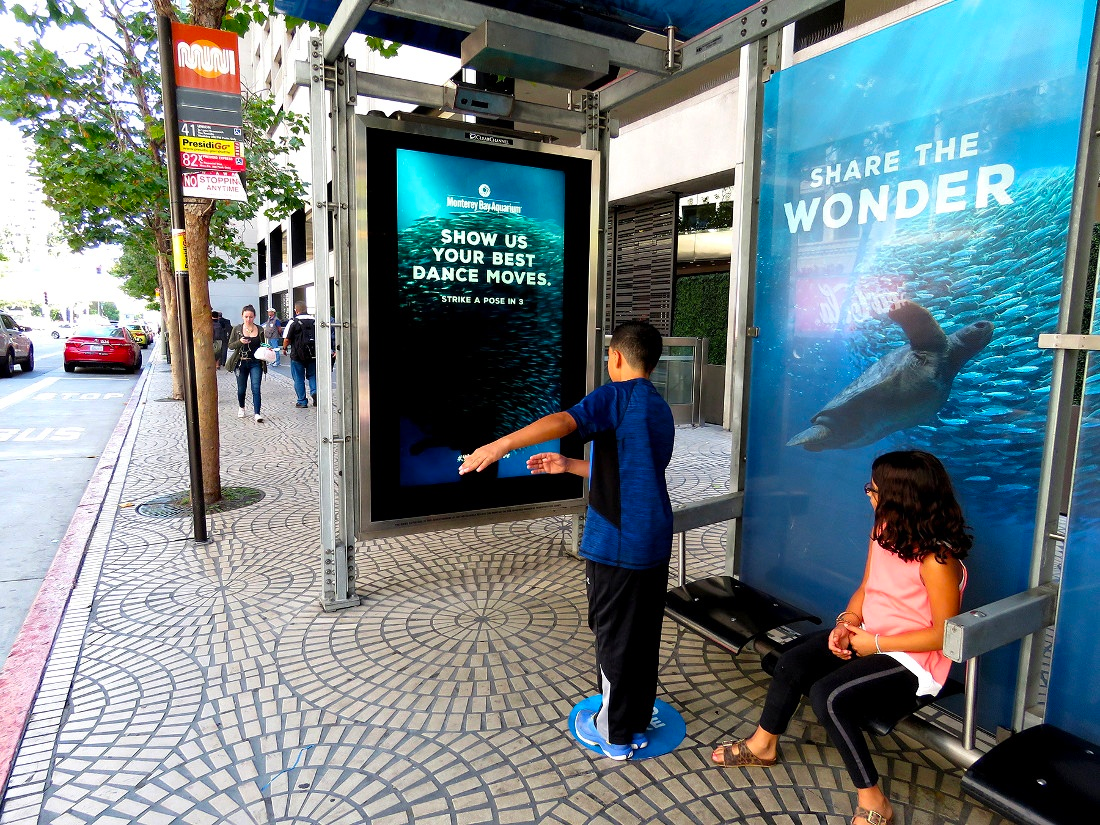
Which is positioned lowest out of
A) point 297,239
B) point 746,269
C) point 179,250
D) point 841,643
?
point 841,643

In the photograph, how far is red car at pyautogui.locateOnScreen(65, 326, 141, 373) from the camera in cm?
2244

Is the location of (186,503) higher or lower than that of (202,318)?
lower

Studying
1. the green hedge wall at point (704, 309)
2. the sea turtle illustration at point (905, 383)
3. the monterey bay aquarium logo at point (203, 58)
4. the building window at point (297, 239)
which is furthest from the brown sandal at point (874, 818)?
the building window at point (297, 239)

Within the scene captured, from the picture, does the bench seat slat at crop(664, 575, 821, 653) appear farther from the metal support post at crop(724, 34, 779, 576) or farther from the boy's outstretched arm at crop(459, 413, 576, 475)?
the boy's outstretched arm at crop(459, 413, 576, 475)

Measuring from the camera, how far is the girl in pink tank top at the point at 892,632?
244cm

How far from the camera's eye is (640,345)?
272 centimetres

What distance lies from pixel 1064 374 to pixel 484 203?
316 centimetres

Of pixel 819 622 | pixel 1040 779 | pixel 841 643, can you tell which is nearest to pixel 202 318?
pixel 819 622

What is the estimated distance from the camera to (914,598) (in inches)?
100

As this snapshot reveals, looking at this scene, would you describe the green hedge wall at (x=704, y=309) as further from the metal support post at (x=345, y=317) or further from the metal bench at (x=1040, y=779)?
the metal bench at (x=1040, y=779)

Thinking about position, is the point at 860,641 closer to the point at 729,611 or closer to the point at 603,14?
the point at 729,611

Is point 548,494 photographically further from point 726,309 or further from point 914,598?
point 726,309

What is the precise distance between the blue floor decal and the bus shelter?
90 centimetres

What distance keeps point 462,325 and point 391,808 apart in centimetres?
272
